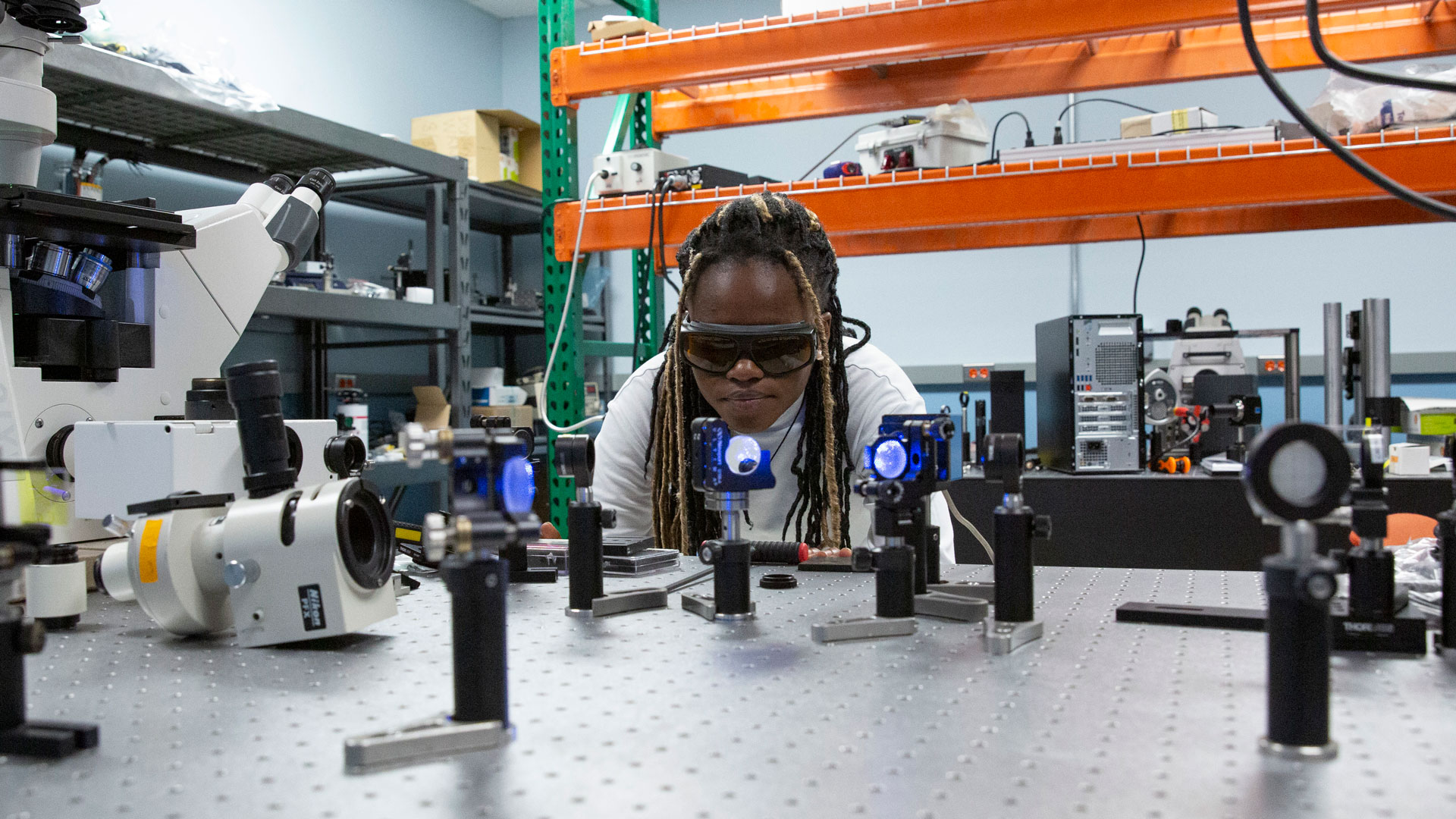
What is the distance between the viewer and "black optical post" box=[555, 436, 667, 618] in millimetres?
886

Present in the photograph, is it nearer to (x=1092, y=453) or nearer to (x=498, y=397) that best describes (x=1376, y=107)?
(x=1092, y=453)

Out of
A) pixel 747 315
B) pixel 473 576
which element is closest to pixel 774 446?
pixel 747 315

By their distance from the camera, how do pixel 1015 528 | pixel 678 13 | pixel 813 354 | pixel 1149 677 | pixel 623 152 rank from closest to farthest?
pixel 1149 677 → pixel 1015 528 → pixel 813 354 → pixel 623 152 → pixel 678 13

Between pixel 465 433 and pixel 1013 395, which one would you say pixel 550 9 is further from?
pixel 465 433

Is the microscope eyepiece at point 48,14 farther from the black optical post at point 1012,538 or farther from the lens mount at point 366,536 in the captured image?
the black optical post at point 1012,538

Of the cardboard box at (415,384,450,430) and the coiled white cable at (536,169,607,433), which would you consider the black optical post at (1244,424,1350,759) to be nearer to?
the coiled white cable at (536,169,607,433)

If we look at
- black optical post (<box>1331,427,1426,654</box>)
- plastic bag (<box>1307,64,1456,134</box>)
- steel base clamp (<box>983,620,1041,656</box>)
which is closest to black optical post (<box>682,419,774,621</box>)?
steel base clamp (<box>983,620,1041,656</box>)

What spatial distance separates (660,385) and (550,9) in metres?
0.99

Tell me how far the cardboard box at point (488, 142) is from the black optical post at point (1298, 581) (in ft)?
10.7

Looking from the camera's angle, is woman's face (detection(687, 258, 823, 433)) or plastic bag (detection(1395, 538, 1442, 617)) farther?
woman's face (detection(687, 258, 823, 433))

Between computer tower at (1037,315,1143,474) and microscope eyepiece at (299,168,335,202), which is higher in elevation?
microscope eyepiece at (299,168,335,202)

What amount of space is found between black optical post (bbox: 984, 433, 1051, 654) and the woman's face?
0.56 m

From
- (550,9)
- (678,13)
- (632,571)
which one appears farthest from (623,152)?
(678,13)

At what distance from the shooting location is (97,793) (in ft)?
1.59
